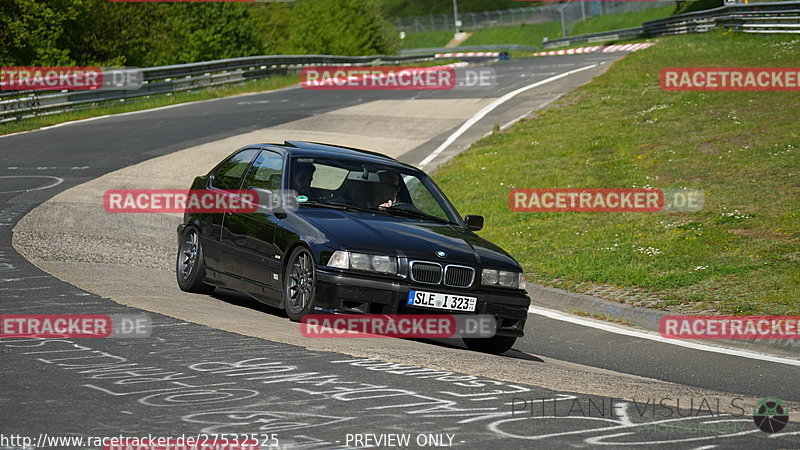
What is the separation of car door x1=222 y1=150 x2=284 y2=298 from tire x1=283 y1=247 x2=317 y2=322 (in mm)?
197

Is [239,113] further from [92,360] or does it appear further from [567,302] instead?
[92,360]

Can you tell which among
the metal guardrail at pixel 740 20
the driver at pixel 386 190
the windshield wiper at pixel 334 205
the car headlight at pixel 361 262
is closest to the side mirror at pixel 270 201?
the windshield wiper at pixel 334 205

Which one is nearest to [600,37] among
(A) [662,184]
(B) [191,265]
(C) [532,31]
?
(C) [532,31]

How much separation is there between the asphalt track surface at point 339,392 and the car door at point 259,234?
43.2 inches

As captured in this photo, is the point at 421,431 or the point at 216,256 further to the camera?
the point at 216,256

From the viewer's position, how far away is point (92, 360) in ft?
23.1

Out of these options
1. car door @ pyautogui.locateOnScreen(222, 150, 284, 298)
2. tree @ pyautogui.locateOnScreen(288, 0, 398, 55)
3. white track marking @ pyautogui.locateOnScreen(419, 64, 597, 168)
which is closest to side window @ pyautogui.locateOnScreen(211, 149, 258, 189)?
car door @ pyautogui.locateOnScreen(222, 150, 284, 298)

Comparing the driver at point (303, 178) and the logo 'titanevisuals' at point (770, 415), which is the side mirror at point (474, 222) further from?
the logo 'titanevisuals' at point (770, 415)

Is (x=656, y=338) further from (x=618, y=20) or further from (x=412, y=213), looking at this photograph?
(x=618, y=20)

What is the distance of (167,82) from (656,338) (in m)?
29.3

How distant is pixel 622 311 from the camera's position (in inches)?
434

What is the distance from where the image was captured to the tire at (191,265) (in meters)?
10.7

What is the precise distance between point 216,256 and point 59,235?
4186 mm

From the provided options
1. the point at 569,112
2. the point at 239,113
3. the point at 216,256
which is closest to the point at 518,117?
the point at 569,112
